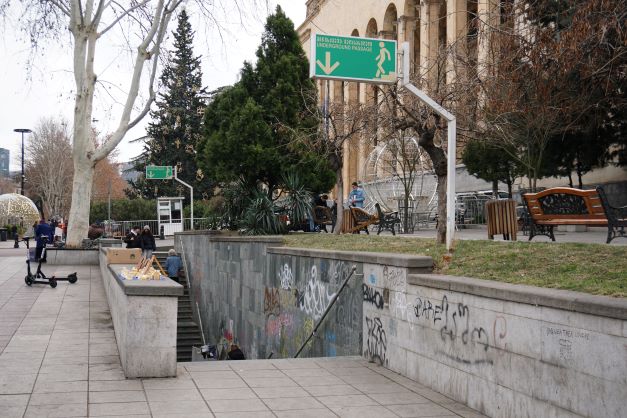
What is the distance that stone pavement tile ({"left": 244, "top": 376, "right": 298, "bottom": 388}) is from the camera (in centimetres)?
761

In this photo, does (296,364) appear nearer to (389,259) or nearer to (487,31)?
(389,259)

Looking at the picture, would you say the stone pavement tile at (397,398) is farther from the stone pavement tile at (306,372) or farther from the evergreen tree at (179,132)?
the evergreen tree at (179,132)

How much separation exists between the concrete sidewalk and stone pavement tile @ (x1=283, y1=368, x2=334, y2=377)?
0.5 inches

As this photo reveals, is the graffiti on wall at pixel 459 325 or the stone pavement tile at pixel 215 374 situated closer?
the graffiti on wall at pixel 459 325

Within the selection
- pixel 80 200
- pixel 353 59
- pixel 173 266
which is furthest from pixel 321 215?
pixel 353 59

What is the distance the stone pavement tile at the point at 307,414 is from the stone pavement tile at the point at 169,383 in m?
1.30

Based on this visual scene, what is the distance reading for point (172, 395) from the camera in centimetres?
696

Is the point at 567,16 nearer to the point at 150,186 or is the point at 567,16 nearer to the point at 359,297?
the point at 359,297

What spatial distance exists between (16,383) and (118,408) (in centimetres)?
151

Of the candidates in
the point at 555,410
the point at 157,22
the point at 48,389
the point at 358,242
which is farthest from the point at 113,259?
the point at 157,22

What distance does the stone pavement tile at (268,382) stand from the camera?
761cm

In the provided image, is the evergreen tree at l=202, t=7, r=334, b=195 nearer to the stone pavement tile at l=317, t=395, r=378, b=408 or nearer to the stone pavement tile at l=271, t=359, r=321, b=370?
the stone pavement tile at l=271, t=359, r=321, b=370

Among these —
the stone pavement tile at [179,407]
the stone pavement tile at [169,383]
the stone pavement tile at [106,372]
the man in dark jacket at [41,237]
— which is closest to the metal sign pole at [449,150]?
the stone pavement tile at [169,383]

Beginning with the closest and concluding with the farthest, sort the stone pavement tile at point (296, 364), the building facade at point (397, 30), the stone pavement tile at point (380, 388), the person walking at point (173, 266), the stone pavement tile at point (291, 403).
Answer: the stone pavement tile at point (291, 403)
the stone pavement tile at point (380, 388)
the stone pavement tile at point (296, 364)
the person walking at point (173, 266)
the building facade at point (397, 30)
